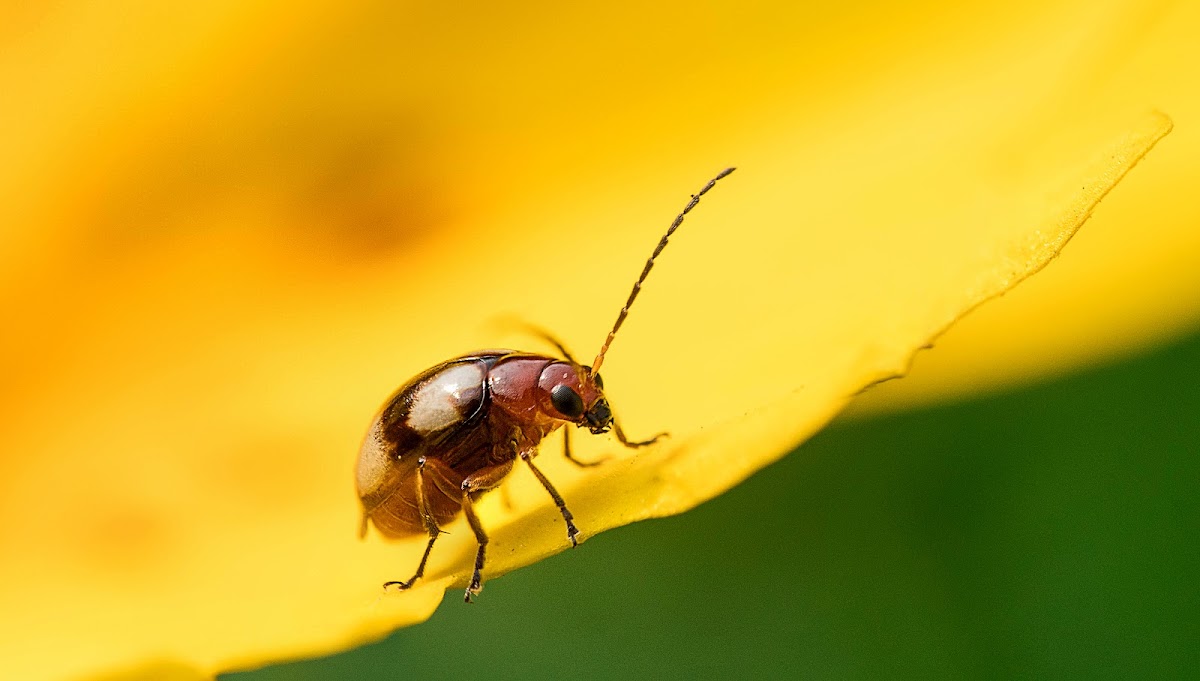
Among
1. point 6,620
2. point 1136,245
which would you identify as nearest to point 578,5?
point 1136,245

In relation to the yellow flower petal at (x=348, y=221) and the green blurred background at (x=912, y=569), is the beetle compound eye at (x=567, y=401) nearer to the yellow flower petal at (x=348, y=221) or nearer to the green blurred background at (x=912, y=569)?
the yellow flower petal at (x=348, y=221)

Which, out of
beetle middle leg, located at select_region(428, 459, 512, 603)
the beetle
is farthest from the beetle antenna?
beetle middle leg, located at select_region(428, 459, 512, 603)

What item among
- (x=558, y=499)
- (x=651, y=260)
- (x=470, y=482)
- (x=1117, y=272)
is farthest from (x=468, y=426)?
(x=1117, y=272)

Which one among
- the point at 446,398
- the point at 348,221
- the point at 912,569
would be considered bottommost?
the point at 912,569

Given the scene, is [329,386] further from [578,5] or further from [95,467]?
[578,5]

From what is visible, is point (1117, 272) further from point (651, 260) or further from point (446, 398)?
point (446, 398)

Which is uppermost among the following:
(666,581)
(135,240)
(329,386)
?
(135,240)
